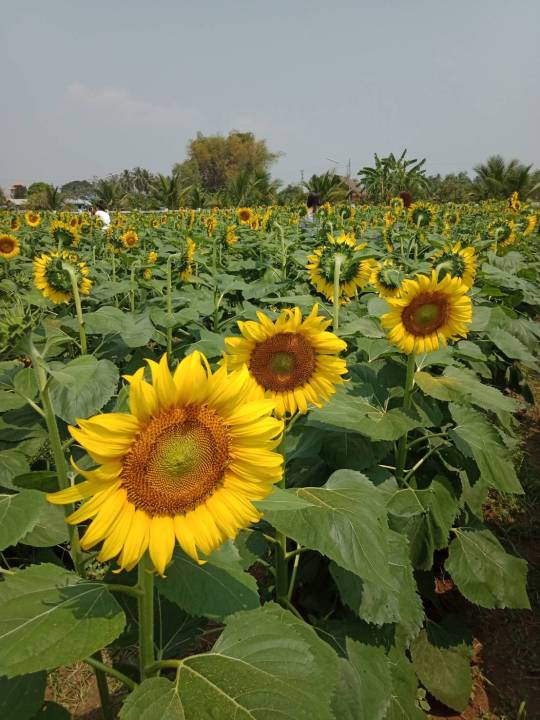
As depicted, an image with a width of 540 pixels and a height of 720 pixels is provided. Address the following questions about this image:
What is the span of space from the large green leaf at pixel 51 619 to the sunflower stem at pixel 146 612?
0.20 ft

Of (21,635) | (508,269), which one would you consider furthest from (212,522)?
(508,269)

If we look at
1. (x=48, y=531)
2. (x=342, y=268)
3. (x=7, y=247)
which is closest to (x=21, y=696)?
(x=48, y=531)

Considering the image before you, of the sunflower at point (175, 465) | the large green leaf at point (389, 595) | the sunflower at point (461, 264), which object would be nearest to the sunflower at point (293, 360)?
the large green leaf at point (389, 595)

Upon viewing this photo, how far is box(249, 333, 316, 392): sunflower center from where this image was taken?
1600 millimetres

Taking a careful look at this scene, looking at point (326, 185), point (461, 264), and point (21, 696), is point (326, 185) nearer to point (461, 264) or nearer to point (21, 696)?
point (461, 264)

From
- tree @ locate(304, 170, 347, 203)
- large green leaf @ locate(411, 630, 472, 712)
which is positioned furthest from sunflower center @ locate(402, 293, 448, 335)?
tree @ locate(304, 170, 347, 203)

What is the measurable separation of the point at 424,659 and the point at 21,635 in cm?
175

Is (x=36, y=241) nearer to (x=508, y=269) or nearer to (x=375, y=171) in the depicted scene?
(x=508, y=269)

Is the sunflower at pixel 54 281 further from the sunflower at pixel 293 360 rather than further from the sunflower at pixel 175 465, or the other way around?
the sunflower at pixel 175 465

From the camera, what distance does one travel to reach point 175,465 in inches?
35.5

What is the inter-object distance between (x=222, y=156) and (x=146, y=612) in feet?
222

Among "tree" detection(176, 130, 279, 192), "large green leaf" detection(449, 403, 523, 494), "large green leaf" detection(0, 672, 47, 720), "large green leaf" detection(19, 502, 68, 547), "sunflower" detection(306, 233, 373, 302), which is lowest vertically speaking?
"large green leaf" detection(0, 672, 47, 720)

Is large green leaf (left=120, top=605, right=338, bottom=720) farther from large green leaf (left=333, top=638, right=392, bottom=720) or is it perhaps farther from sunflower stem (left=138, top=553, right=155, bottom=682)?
large green leaf (left=333, top=638, right=392, bottom=720)

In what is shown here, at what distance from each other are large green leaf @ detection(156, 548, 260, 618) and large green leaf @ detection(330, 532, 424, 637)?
0.50 metres
